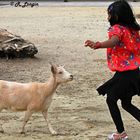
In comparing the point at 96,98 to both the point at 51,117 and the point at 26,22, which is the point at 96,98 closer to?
the point at 51,117

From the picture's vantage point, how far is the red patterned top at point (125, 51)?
5.83 metres

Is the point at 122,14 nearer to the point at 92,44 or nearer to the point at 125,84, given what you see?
the point at 92,44

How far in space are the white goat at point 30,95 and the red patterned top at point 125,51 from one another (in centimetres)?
69

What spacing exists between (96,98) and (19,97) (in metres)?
2.30

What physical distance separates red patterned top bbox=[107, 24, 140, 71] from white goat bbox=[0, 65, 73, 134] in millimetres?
695

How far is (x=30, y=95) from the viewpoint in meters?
6.39

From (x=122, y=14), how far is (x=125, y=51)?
0.40 meters

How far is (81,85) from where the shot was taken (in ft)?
31.1

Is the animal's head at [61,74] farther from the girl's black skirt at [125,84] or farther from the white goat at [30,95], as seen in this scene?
the girl's black skirt at [125,84]

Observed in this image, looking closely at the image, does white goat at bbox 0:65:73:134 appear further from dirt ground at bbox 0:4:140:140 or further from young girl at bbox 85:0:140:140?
young girl at bbox 85:0:140:140

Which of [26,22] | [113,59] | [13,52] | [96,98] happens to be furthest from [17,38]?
[26,22]

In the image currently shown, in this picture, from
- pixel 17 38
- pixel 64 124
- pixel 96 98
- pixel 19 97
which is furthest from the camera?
pixel 17 38

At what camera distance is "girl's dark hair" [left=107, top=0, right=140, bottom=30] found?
5797mm

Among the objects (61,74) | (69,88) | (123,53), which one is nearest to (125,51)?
(123,53)
